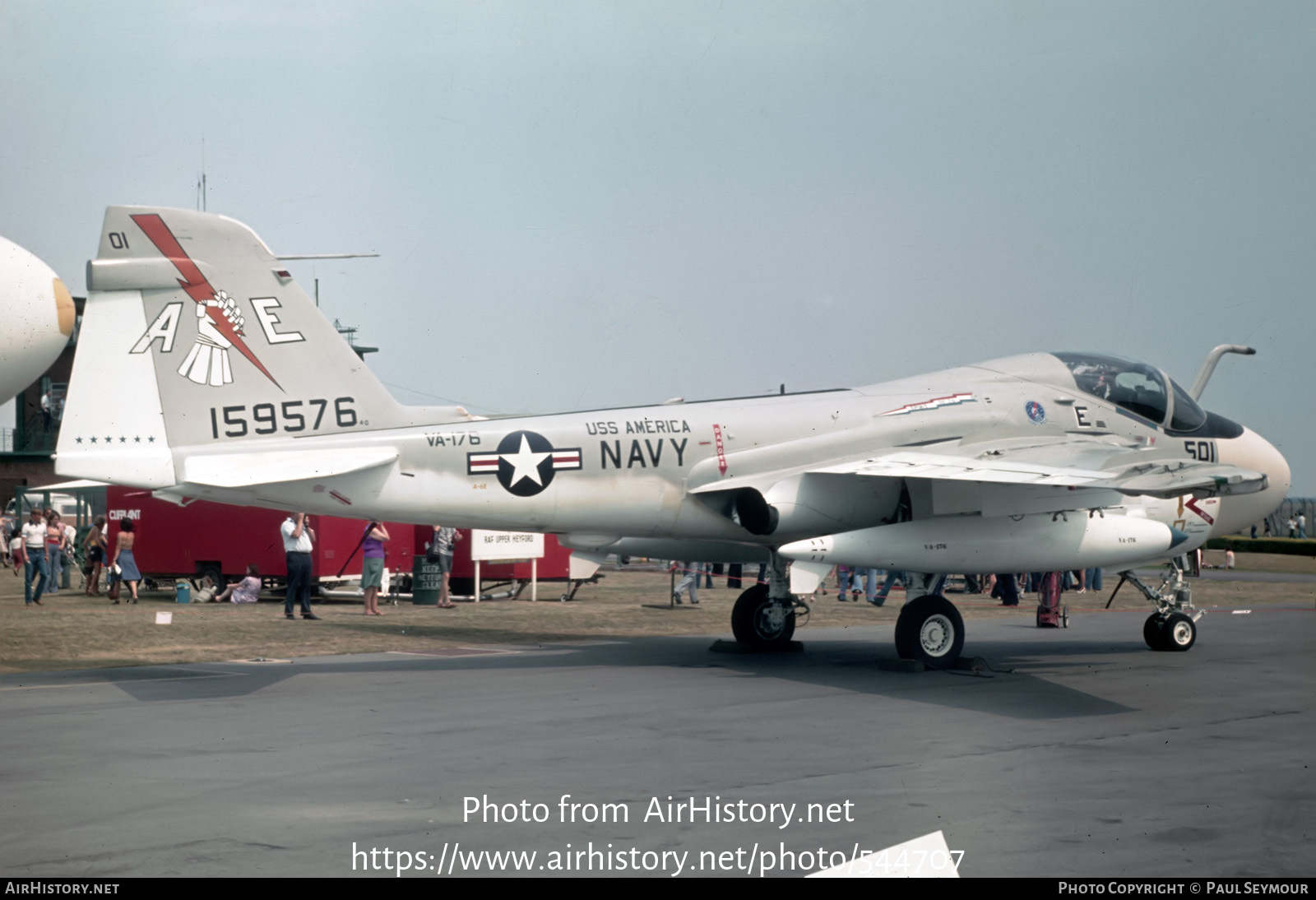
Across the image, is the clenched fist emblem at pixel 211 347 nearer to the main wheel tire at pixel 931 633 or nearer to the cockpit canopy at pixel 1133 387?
the main wheel tire at pixel 931 633

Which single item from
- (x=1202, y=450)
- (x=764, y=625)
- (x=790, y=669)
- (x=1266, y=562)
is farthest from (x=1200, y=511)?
(x=1266, y=562)

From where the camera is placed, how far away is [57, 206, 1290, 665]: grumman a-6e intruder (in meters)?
12.4

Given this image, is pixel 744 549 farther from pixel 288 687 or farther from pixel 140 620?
pixel 140 620

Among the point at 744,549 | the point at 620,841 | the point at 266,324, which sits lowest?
the point at 620,841

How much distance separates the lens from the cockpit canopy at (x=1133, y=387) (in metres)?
16.0

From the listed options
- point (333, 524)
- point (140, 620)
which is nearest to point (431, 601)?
point (333, 524)

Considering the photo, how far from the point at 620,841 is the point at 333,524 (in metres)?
20.7

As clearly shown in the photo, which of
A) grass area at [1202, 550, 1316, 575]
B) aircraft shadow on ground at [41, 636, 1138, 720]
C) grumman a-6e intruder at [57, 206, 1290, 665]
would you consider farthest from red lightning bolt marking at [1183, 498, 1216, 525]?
grass area at [1202, 550, 1316, 575]

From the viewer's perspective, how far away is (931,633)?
14039 mm

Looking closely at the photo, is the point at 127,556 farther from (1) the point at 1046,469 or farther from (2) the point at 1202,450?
(2) the point at 1202,450

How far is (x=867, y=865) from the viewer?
230 inches

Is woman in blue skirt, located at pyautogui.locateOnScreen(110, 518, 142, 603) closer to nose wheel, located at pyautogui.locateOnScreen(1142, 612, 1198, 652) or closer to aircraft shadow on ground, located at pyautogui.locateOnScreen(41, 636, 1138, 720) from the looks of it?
aircraft shadow on ground, located at pyautogui.locateOnScreen(41, 636, 1138, 720)

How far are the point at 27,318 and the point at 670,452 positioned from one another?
700 centimetres

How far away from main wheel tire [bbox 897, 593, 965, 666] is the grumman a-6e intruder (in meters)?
0.03
